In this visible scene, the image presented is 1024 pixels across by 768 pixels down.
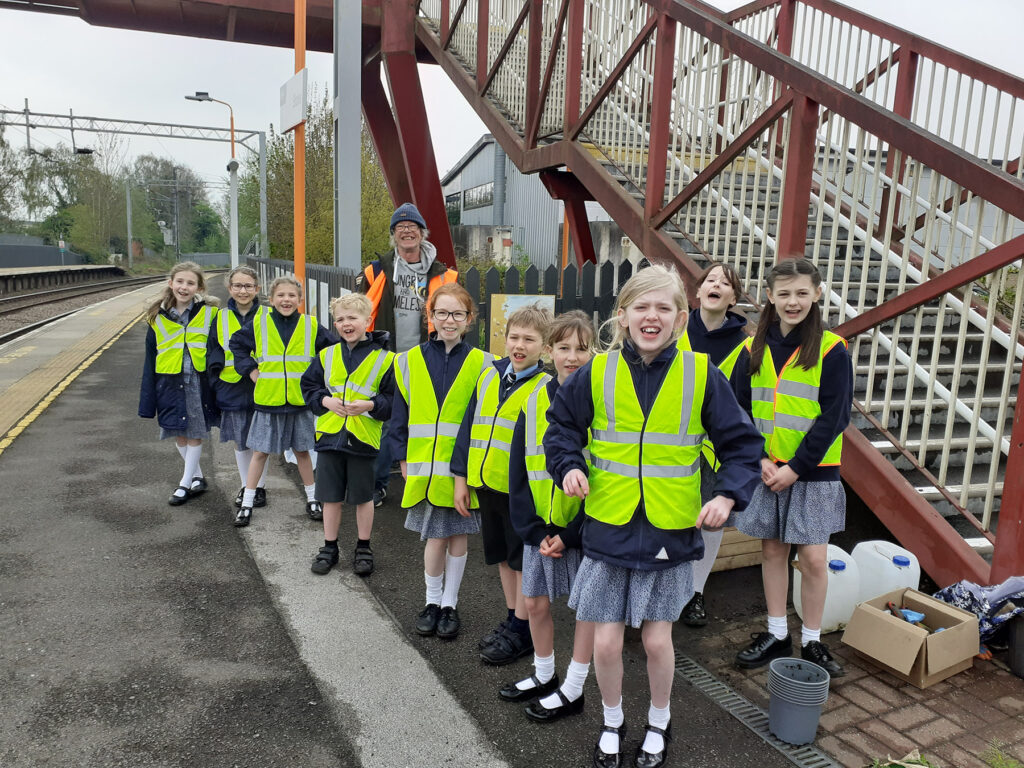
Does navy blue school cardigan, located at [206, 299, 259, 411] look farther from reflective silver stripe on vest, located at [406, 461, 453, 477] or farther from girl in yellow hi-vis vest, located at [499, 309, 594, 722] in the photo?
girl in yellow hi-vis vest, located at [499, 309, 594, 722]

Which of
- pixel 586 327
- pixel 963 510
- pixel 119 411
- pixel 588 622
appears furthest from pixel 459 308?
pixel 119 411

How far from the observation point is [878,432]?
14.7 feet

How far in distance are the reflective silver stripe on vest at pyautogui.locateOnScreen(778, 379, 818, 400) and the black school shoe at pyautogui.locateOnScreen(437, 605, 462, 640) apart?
74.4 inches

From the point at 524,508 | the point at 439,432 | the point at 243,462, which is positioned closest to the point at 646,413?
the point at 524,508

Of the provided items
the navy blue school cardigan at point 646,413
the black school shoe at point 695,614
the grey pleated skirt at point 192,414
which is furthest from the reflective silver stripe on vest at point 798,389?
the grey pleated skirt at point 192,414

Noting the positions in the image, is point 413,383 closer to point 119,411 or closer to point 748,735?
point 748,735

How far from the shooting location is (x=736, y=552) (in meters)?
4.67

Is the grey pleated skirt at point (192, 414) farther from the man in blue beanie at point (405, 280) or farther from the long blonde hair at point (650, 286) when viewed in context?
the long blonde hair at point (650, 286)

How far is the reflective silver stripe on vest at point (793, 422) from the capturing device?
333 cm

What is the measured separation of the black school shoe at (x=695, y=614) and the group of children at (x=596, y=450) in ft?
0.05

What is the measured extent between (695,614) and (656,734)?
1274mm

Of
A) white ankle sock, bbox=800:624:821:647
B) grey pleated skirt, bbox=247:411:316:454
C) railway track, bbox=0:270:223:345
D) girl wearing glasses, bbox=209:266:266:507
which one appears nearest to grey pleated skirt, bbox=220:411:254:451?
girl wearing glasses, bbox=209:266:266:507

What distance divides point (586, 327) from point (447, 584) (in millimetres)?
1526

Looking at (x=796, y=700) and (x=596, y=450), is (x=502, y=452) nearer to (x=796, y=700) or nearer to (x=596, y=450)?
(x=596, y=450)
